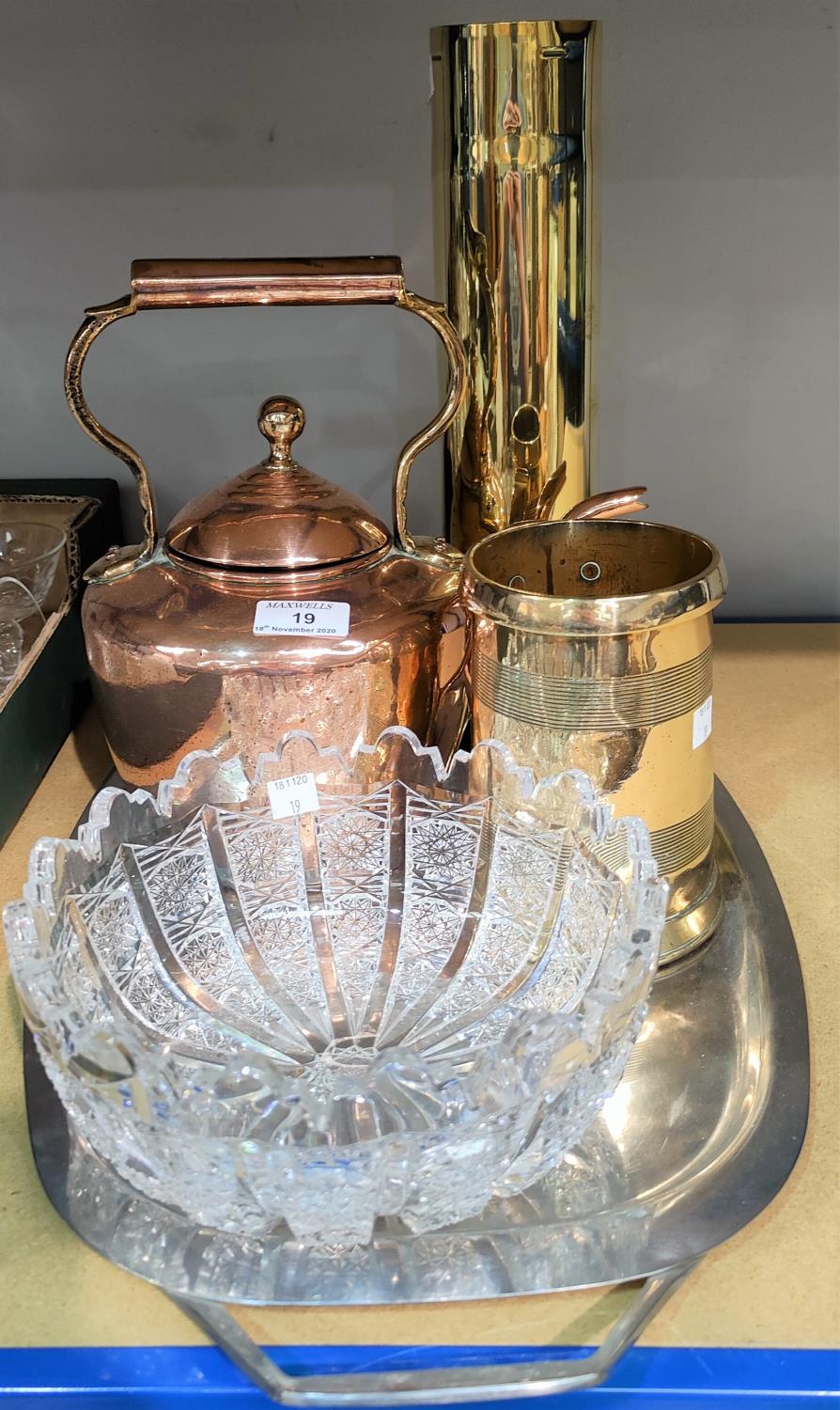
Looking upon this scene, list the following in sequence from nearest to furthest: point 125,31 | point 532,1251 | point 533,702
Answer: point 532,1251
point 533,702
point 125,31

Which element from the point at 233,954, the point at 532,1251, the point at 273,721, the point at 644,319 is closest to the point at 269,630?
the point at 273,721

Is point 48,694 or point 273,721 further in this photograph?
point 48,694

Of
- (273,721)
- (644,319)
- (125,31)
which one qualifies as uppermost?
(125,31)

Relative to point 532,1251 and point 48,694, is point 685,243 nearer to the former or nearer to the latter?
point 48,694

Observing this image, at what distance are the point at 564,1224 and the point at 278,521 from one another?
0.33 metres

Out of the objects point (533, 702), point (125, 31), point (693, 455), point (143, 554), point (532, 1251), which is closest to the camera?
point (532, 1251)

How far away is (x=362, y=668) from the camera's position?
0.56m

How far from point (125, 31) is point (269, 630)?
43 centimetres

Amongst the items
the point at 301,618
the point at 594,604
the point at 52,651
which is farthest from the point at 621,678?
the point at 52,651

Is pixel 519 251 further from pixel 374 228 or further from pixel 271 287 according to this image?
pixel 374 228

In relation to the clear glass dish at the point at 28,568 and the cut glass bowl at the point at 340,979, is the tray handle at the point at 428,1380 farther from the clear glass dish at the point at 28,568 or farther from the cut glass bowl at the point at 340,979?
the clear glass dish at the point at 28,568

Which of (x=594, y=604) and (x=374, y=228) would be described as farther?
(x=374, y=228)

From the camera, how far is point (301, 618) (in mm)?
562

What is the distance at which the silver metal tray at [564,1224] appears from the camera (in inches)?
14.1
